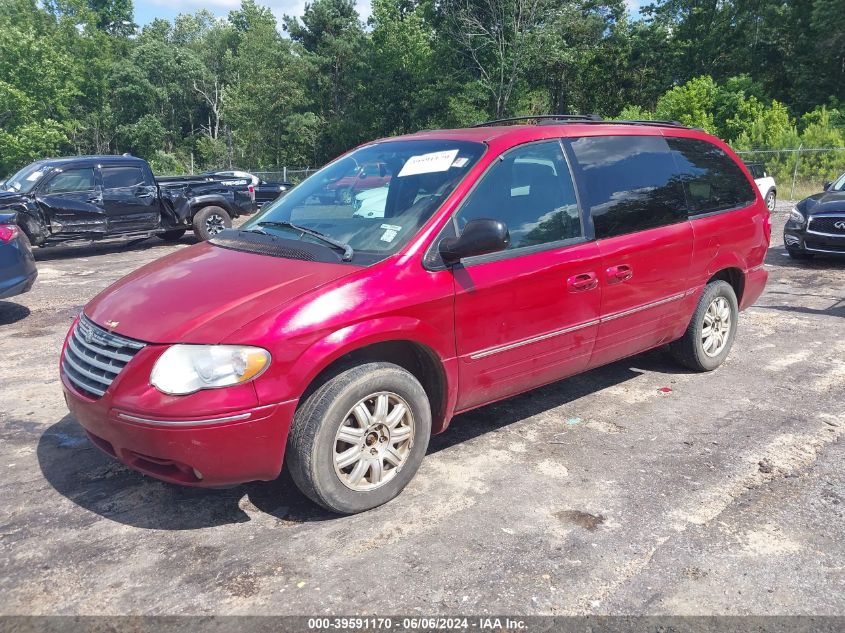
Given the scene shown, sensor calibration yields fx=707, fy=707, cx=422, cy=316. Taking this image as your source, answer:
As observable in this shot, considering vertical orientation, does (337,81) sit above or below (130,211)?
above

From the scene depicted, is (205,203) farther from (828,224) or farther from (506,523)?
(506,523)

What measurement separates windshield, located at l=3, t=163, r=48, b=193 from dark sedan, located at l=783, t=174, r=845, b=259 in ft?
41.4

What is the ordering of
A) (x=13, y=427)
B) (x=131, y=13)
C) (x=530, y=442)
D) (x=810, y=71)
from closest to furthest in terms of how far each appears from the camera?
(x=530, y=442) → (x=13, y=427) → (x=810, y=71) → (x=131, y=13)

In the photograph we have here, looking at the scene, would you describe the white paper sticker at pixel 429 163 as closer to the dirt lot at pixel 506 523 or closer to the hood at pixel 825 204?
the dirt lot at pixel 506 523

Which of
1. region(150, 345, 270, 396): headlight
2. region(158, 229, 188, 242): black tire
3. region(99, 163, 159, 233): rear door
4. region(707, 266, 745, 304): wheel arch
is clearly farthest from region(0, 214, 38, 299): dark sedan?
region(158, 229, 188, 242): black tire

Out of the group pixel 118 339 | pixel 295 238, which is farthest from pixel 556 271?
pixel 118 339

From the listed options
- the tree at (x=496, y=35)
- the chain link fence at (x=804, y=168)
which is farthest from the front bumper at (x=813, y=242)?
the tree at (x=496, y=35)

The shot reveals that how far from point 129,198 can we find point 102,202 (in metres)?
0.49

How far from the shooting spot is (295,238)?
395 cm

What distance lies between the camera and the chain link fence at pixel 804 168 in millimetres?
23469

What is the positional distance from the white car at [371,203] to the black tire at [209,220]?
10.6 meters

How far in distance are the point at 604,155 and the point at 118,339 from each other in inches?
123

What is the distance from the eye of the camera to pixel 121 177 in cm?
1323

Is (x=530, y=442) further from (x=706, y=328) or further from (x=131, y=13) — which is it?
(x=131, y=13)
